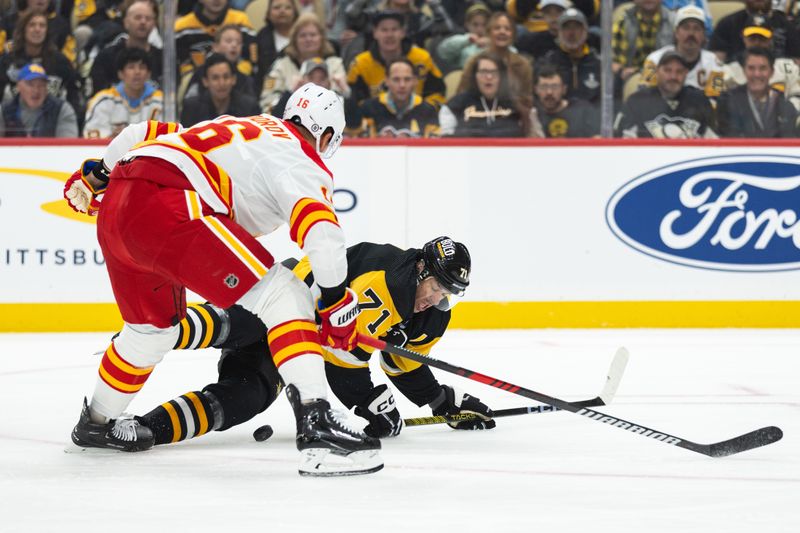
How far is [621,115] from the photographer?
6.64 meters

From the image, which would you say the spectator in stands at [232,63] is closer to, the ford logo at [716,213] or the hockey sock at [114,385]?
the ford logo at [716,213]

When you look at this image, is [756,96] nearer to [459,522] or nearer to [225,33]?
[225,33]

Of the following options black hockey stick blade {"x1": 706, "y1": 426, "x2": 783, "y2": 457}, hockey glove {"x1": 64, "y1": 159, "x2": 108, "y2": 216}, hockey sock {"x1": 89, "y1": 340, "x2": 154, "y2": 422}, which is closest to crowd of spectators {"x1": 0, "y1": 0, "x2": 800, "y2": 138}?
hockey glove {"x1": 64, "y1": 159, "x2": 108, "y2": 216}

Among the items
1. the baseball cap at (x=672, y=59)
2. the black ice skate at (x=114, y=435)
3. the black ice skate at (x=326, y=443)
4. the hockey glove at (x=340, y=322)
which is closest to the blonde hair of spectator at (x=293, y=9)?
the baseball cap at (x=672, y=59)

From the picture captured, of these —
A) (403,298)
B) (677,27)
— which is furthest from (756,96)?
(403,298)

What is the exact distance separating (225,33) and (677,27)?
8.27 feet

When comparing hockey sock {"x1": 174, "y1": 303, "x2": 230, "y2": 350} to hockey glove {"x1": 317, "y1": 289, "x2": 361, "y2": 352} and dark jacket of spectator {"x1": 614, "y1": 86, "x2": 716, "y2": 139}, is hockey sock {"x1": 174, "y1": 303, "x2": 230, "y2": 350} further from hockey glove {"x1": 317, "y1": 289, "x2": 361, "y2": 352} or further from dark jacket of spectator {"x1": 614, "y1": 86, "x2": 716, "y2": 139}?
dark jacket of spectator {"x1": 614, "y1": 86, "x2": 716, "y2": 139}

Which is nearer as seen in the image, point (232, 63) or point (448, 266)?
point (448, 266)

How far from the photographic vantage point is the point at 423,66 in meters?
6.68

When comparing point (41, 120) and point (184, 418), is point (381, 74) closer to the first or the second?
point (41, 120)

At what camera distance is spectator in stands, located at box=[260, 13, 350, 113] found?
6.59m

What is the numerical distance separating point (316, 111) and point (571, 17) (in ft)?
12.4

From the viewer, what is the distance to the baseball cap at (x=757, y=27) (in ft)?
22.1

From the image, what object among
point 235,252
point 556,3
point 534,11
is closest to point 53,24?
point 534,11
